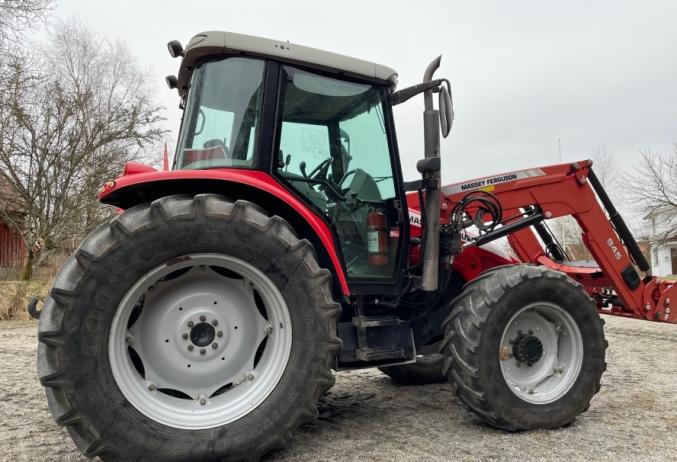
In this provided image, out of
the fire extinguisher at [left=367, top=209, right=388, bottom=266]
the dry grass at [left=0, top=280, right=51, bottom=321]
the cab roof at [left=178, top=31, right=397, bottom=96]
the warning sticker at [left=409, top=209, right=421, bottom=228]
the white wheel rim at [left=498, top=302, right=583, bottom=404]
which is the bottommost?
the white wheel rim at [left=498, top=302, right=583, bottom=404]

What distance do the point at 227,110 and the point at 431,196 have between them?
143 centimetres

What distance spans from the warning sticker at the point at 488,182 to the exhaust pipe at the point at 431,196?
45cm

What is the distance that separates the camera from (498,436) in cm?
313

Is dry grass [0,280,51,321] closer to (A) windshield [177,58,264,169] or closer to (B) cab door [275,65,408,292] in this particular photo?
(A) windshield [177,58,264,169]

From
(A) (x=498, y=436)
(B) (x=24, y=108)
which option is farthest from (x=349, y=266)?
(B) (x=24, y=108)

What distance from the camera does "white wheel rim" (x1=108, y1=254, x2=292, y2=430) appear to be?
2.62 m

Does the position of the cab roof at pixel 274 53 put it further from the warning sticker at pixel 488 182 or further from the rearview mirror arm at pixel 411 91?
the warning sticker at pixel 488 182

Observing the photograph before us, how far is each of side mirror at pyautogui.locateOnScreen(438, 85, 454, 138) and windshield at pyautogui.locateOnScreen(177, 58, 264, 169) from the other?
3.63 feet

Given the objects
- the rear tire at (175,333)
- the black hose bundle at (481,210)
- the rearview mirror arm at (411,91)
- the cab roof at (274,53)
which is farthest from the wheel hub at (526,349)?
the cab roof at (274,53)

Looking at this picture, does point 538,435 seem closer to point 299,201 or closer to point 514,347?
point 514,347

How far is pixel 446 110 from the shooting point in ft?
10.7

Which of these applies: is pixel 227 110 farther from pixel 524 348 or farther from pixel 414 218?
pixel 524 348

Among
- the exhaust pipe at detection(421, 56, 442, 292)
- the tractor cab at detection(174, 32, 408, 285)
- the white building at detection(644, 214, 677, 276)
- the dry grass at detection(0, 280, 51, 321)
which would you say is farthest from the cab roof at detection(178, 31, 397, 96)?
the white building at detection(644, 214, 677, 276)

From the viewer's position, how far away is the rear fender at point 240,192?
2.71 meters
